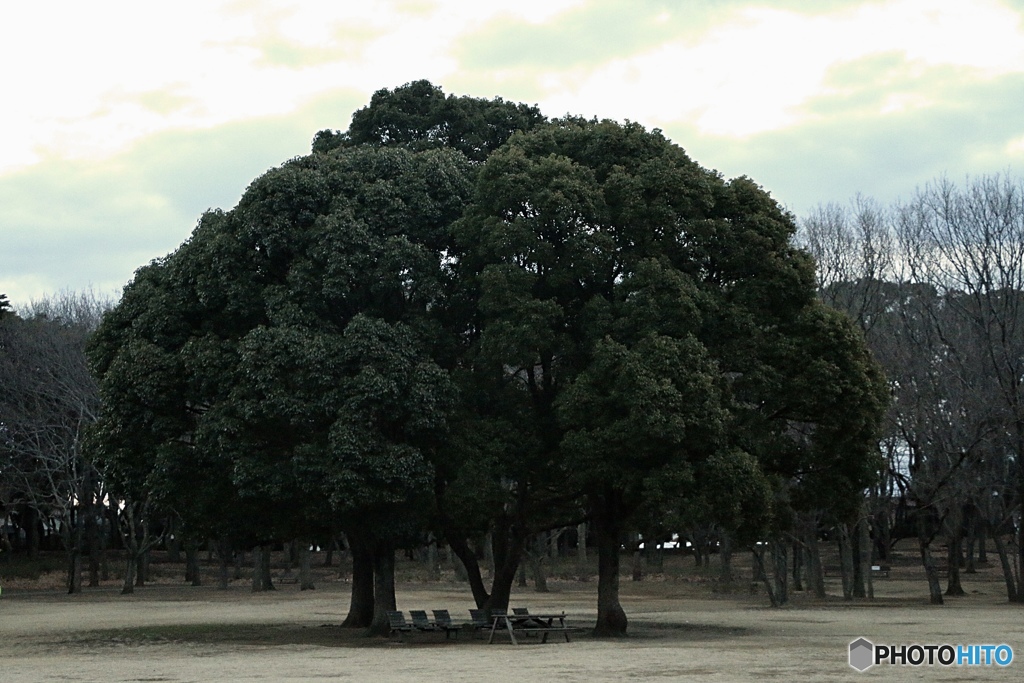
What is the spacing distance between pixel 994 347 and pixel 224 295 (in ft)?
99.8

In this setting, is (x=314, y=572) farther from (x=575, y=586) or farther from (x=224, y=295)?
(x=224, y=295)

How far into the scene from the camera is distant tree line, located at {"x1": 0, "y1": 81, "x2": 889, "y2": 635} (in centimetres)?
2533

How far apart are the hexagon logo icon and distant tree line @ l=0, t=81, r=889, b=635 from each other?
397 centimetres

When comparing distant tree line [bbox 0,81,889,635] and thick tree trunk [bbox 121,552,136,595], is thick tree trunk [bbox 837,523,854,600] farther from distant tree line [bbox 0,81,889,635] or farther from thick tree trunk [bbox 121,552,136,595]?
thick tree trunk [bbox 121,552,136,595]

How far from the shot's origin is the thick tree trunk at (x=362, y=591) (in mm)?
31812

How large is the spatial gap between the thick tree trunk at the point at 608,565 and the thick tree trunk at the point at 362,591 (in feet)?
22.9

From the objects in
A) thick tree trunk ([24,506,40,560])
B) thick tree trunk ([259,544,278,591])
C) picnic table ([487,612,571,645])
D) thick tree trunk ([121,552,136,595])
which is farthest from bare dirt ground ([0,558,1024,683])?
thick tree trunk ([24,506,40,560])

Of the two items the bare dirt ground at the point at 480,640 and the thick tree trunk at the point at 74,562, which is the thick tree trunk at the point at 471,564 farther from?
the thick tree trunk at the point at 74,562

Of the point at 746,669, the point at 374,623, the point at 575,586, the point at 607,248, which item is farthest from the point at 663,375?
the point at 575,586

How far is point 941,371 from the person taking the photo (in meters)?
44.3

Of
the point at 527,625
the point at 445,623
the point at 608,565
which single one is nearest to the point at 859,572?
the point at 608,565

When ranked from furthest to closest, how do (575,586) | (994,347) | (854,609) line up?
(575,586), (994,347), (854,609)

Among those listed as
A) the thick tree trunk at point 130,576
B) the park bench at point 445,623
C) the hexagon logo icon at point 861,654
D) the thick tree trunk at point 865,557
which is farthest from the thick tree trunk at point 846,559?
the thick tree trunk at point 130,576

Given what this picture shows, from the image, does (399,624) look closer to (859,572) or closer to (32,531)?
(859,572)
